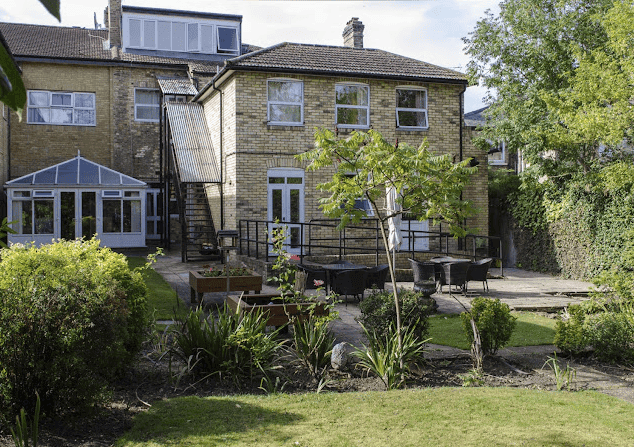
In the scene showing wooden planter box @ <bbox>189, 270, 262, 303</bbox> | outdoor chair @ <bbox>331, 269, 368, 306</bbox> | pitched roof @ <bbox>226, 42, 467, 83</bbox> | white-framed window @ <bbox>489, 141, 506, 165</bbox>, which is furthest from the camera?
white-framed window @ <bbox>489, 141, 506, 165</bbox>

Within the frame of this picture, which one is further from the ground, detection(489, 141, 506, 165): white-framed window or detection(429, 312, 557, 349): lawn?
detection(489, 141, 506, 165): white-framed window

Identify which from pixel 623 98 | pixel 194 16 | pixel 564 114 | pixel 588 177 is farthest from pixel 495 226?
pixel 194 16

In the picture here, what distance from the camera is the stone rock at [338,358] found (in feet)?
21.7

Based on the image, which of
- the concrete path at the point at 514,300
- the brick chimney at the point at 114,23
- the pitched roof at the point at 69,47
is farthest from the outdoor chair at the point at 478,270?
the brick chimney at the point at 114,23

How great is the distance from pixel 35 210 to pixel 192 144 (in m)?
5.87

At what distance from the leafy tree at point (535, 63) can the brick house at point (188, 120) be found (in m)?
1.79

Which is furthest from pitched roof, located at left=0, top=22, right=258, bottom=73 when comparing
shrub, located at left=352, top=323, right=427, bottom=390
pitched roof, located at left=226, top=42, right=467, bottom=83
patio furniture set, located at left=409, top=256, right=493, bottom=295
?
shrub, located at left=352, top=323, right=427, bottom=390

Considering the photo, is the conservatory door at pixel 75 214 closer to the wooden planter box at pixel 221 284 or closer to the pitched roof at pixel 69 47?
the pitched roof at pixel 69 47

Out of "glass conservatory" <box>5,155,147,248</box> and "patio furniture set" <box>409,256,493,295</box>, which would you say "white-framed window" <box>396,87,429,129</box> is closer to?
"patio furniture set" <box>409,256,493,295</box>

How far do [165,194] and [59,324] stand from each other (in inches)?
734

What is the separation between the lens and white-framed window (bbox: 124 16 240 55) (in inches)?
983

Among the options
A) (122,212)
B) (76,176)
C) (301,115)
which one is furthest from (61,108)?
(301,115)

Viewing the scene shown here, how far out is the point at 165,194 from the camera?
22.8 m

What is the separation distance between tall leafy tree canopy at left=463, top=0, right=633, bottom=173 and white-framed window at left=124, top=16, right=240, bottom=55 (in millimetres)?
11751
